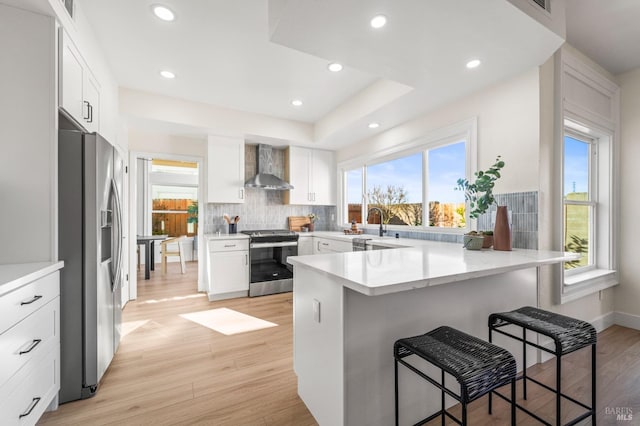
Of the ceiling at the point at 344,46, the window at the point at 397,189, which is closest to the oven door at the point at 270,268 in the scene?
the window at the point at 397,189

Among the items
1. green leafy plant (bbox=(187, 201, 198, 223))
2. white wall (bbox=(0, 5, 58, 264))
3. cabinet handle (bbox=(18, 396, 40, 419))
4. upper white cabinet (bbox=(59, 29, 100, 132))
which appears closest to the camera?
cabinet handle (bbox=(18, 396, 40, 419))

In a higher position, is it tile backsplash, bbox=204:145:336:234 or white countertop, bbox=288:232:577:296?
tile backsplash, bbox=204:145:336:234

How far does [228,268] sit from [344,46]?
123 inches

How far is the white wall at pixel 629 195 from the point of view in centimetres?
284

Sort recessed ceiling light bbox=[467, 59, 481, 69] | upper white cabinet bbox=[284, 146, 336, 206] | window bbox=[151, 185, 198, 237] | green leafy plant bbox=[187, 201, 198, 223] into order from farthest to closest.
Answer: green leafy plant bbox=[187, 201, 198, 223], window bbox=[151, 185, 198, 237], upper white cabinet bbox=[284, 146, 336, 206], recessed ceiling light bbox=[467, 59, 481, 69]

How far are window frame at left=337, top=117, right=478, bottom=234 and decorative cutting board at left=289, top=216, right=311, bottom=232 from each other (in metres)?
0.61

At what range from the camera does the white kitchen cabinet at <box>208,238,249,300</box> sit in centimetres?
380

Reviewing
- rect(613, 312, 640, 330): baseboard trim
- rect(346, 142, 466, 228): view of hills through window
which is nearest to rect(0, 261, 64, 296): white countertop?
rect(346, 142, 466, 228): view of hills through window

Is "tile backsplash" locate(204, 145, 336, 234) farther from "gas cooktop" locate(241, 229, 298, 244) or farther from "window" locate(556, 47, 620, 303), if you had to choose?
"window" locate(556, 47, 620, 303)

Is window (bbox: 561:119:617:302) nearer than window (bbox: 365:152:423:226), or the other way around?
window (bbox: 561:119:617:302)

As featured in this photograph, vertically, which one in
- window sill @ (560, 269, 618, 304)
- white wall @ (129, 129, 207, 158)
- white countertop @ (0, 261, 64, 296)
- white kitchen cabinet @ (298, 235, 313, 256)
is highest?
white wall @ (129, 129, 207, 158)

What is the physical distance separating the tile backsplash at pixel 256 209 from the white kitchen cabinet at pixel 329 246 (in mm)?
780

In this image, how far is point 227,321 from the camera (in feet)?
10.1

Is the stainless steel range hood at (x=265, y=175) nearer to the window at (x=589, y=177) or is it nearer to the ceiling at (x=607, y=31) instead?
the window at (x=589, y=177)
